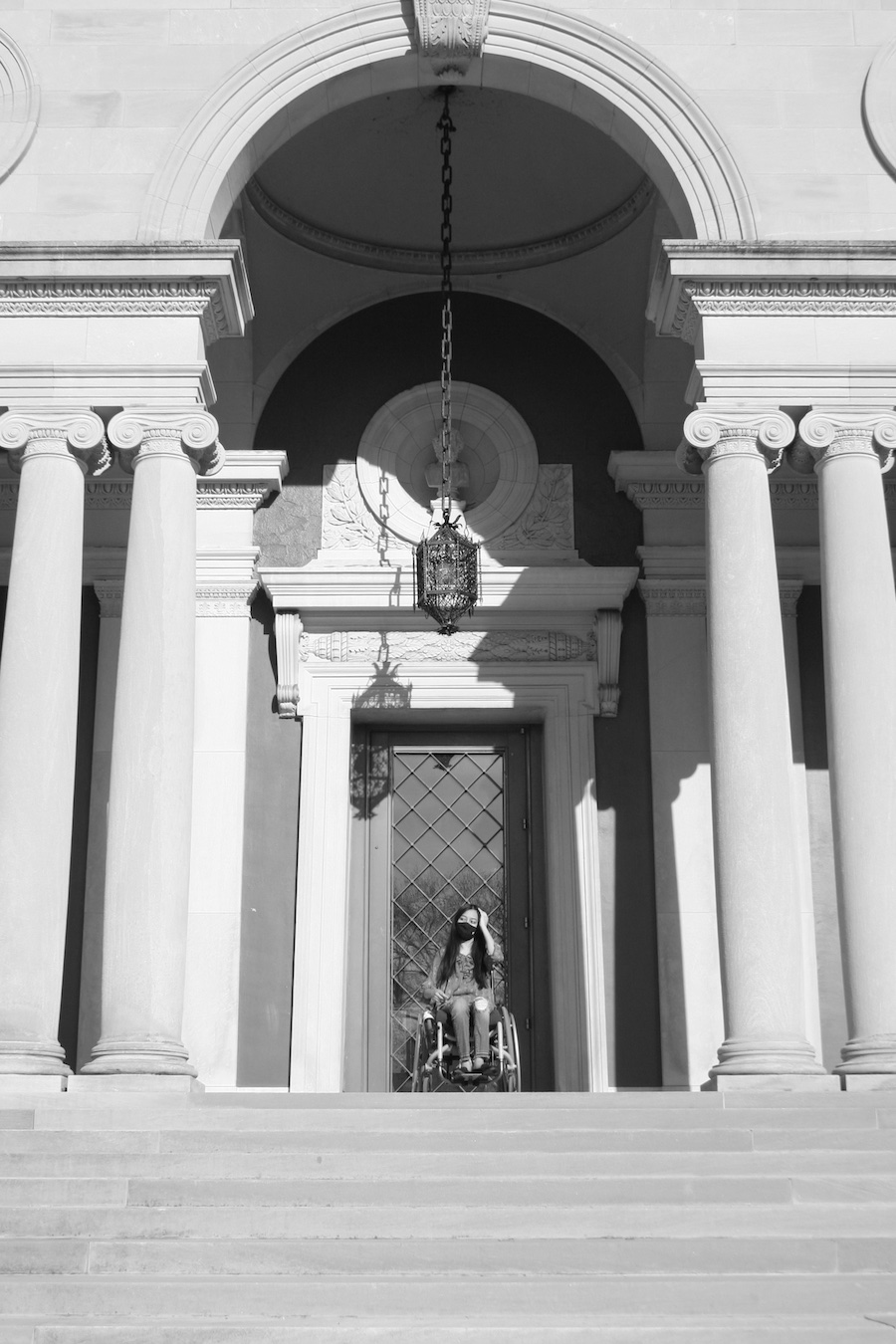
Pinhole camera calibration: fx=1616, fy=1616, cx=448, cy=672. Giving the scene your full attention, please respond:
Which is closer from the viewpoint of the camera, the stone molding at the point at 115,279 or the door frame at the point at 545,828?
the stone molding at the point at 115,279

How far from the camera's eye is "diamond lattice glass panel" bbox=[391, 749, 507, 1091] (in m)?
13.8

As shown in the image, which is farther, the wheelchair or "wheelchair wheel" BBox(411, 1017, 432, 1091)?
"wheelchair wheel" BBox(411, 1017, 432, 1091)

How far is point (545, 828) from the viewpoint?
45.4ft

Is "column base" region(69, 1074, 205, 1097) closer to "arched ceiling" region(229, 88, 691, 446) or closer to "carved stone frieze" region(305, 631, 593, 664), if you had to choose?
"carved stone frieze" region(305, 631, 593, 664)

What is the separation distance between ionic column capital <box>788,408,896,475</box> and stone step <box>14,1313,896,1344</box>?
242 inches

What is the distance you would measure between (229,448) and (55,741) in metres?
4.77

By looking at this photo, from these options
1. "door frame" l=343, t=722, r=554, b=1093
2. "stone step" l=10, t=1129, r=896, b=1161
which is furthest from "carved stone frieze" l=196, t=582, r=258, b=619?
"stone step" l=10, t=1129, r=896, b=1161

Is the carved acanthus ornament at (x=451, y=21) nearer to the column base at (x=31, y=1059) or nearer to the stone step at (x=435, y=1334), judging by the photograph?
the column base at (x=31, y=1059)

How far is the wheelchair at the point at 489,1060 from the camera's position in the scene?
12031 mm

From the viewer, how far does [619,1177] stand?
25.8 feet

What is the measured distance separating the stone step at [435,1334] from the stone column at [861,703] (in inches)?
133

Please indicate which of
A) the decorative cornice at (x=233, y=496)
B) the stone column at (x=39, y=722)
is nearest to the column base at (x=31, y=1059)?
the stone column at (x=39, y=722)

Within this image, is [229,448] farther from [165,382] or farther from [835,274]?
[835,274]

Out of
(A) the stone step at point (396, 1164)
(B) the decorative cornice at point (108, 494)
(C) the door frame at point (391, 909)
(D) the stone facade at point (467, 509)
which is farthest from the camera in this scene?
(C) the door frame at point (391, 909)
